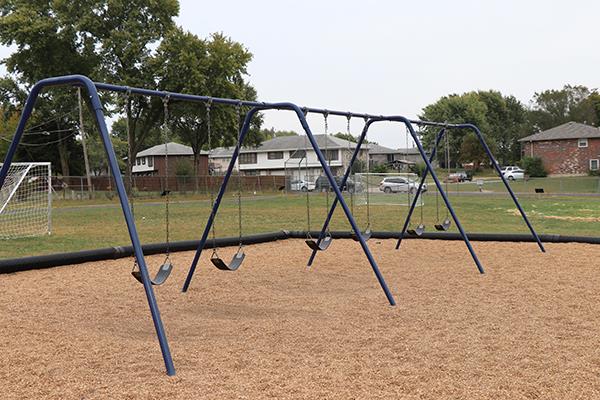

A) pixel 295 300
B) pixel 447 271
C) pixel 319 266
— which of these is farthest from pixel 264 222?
pixel 295 300

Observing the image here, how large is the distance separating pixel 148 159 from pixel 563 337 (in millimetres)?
69040

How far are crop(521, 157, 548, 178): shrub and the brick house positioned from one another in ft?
3.60

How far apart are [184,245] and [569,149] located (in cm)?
5008

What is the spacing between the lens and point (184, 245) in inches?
401

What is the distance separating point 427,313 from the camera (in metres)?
5.39

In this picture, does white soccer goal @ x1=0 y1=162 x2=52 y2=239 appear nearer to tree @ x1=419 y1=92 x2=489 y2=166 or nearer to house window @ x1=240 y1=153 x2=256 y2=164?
house window @ x1=240 y1=153 x2=256 y2=164

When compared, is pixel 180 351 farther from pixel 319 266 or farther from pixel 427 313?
pixel 319 266

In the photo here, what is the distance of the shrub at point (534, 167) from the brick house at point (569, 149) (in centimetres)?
110

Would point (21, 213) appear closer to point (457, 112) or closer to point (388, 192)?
point (388, 192)

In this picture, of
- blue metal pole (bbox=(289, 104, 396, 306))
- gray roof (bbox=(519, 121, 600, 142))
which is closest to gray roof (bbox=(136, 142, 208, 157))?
gray roof (bbox=(519, 121, 600, 142))

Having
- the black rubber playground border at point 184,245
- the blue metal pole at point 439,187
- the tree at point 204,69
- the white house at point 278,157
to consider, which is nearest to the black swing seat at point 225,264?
the black rubber playground border at point 184,245

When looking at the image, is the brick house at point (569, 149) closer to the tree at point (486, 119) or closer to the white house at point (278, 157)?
the tree at point (486, 119)

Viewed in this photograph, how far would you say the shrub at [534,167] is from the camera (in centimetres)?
5184

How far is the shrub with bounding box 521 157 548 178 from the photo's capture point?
170 ft
